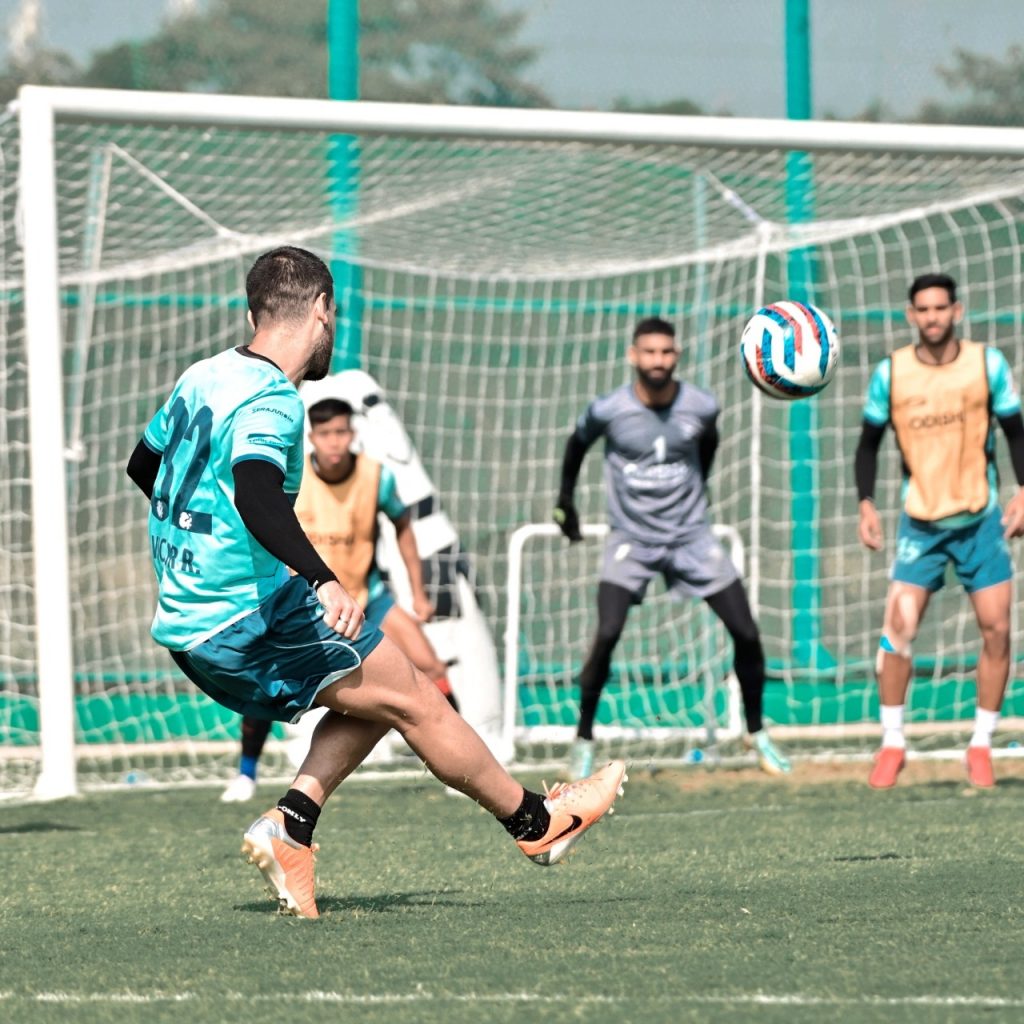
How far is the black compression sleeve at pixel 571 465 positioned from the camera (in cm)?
980

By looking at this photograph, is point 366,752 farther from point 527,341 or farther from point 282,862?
point 527,341

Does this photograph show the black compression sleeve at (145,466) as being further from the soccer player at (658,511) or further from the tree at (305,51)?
the tree at (305,51)

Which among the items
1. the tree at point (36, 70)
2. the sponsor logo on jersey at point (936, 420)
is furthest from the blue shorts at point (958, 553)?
the tree at point (36, 70)

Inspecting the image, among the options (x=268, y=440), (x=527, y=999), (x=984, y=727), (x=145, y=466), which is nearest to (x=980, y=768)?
(x=984, y=727)

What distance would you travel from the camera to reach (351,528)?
352 inches

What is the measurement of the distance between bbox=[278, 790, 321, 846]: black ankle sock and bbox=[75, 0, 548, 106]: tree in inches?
412

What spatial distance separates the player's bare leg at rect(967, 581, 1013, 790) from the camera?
881cm

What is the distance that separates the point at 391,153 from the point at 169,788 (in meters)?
4.30

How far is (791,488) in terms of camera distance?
11875mm

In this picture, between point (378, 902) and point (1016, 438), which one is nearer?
point (378, 902)

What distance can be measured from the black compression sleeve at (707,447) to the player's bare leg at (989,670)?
1.56m

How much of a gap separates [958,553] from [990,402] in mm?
711

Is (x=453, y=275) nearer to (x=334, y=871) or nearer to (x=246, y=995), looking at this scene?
(x=334, y=871)

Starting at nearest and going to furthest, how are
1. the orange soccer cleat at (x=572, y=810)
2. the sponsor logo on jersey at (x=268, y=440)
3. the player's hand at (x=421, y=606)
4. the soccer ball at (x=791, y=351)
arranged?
the sponsor logo on jersey at (x=268, y=440)
the orange soccer cleat at (x=572, y=810)
the soccer ball at (x=791, y=351)
the player's hand at (x=421, y=606)
